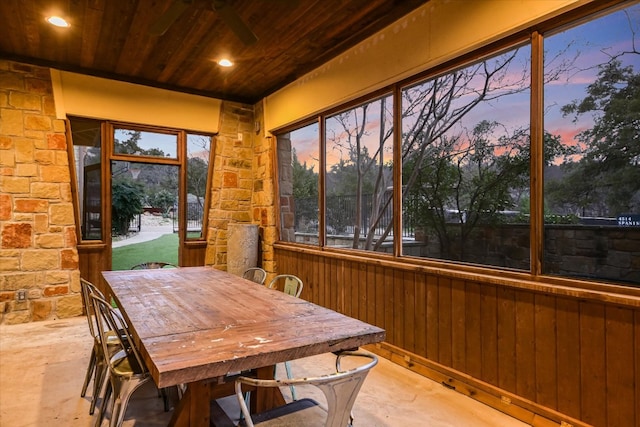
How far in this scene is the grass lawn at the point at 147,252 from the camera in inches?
188

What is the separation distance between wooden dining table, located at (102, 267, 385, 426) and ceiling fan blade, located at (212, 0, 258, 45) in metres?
1.69

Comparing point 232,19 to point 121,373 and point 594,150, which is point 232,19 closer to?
point 121,373

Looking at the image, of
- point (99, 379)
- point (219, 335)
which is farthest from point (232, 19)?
point (99, 379)

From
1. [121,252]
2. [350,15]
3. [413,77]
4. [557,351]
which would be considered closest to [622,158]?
[557,351]

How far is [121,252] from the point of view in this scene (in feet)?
15.7

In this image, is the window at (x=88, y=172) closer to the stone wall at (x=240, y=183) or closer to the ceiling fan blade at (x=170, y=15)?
the stone wall at (x=240, y=183)

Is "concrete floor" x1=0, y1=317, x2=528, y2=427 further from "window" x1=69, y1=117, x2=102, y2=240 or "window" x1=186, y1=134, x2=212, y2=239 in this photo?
"window" x1=186, y1=134, x2=212, y2=239

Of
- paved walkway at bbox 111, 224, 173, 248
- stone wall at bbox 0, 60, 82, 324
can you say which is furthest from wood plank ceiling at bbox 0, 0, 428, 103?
paved walkway at bbox 111, 224, 173, 248

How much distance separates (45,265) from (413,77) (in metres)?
4.35

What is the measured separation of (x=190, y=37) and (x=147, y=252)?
2837mm

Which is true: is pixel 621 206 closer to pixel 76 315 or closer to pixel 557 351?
pixel 557 351

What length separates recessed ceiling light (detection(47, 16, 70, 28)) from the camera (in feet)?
10.6

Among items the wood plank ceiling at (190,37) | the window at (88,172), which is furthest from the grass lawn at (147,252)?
the wood plank ceiling at (190,37)

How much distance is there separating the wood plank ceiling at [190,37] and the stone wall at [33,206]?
0.42 metres
